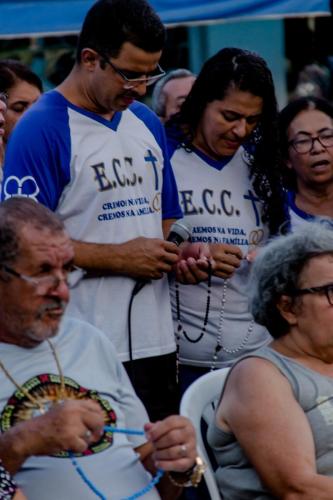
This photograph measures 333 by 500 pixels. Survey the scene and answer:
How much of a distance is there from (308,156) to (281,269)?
149cm

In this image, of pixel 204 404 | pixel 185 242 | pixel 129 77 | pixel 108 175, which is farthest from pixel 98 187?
Answer: pixel 204 404

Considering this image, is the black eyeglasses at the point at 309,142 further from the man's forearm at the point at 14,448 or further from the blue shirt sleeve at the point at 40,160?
the man's forearm at the point at 14,448

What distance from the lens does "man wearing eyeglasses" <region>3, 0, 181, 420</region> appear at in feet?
14.2

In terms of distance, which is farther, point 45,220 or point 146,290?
point 146,290

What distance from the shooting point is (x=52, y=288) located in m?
3.49

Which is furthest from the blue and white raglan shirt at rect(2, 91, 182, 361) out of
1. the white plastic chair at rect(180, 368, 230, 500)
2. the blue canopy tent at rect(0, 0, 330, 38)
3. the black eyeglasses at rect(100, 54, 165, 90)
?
the blue canopy tent at rect(0, 0, 330, 38)

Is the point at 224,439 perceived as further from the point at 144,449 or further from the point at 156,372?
the point at 156,372

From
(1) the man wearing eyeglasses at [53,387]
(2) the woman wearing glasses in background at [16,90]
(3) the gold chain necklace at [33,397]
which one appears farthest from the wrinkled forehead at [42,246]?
(2) the woman wearing glasses in background at [16,90]

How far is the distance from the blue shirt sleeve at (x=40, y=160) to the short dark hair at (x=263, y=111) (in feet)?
2.54

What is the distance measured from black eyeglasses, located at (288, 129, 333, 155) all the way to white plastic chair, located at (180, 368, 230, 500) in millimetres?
1614

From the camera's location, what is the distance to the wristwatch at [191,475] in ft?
11.1

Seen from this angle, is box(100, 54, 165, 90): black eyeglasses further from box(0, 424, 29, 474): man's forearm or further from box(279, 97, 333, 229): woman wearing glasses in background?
box(0, 424, 29, 474): man's forearm

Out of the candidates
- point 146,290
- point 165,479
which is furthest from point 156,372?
point 165,479

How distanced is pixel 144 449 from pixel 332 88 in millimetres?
4952
